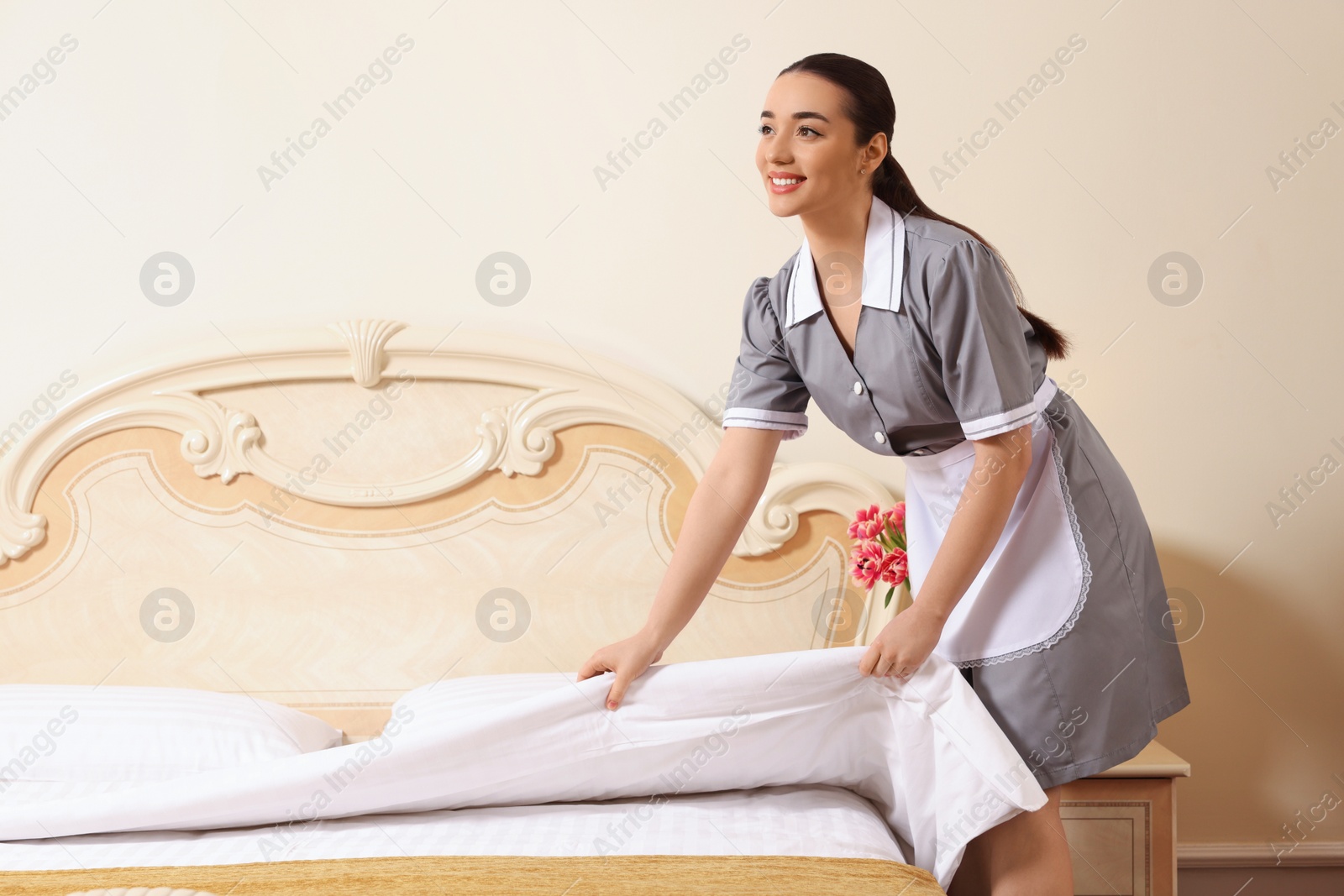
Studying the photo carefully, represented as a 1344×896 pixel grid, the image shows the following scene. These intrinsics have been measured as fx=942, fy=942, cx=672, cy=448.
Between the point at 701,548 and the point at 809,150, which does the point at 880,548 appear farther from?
the point at 809,150

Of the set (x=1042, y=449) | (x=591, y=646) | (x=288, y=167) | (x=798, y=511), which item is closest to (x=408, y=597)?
(x=591, y=646)

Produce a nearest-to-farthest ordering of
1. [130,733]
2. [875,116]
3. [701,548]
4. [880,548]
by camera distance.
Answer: [875,116] < [701,548] < [130,733] < [880,548]

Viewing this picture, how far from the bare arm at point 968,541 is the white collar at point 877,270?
0.68 feet

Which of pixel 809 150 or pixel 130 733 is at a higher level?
pixel 809 150

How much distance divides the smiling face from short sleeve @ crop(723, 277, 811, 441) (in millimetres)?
184

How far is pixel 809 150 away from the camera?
1104 millimetres

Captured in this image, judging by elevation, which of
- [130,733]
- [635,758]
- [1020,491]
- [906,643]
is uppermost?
[1020,491]

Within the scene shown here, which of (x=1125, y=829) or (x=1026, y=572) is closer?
(x=1026, y=572)

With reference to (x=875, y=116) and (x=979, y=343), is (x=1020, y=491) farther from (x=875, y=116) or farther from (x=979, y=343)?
(x=875, y=116)

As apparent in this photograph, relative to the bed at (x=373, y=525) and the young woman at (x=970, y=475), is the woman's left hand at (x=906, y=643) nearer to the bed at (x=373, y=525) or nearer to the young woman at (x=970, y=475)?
the young woman at (x=970, y=475)

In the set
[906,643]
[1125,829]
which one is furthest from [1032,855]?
[1125,829]

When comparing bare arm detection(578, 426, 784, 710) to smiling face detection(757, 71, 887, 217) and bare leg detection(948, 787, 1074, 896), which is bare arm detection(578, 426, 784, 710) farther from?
bare leg detection(948, 787, 1074, 896)

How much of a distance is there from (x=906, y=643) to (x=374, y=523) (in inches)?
50.8

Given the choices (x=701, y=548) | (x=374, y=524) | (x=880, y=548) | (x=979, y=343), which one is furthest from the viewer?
(x=374, y=524)
